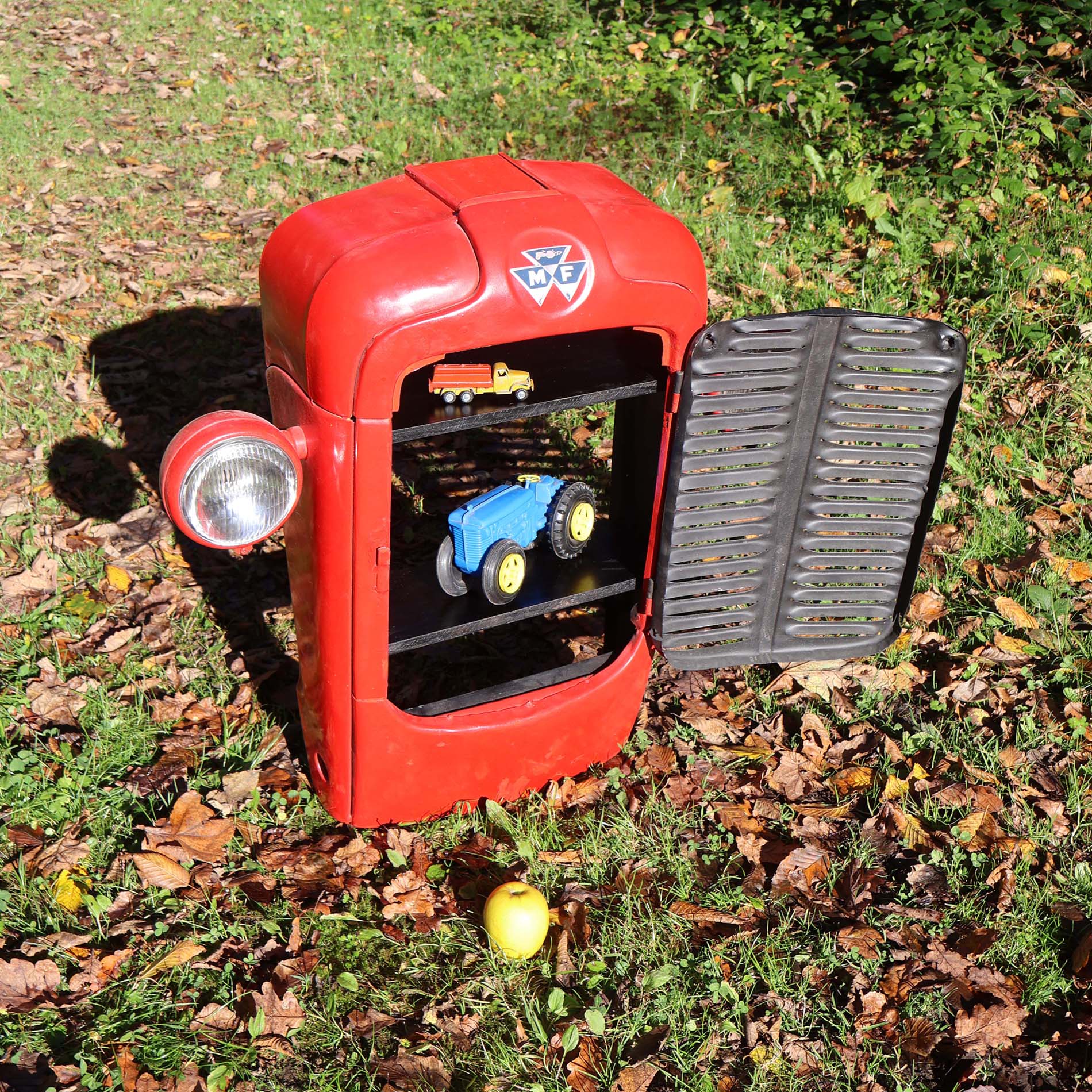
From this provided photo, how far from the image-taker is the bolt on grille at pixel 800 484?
2865mm

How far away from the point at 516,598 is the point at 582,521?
33 cm

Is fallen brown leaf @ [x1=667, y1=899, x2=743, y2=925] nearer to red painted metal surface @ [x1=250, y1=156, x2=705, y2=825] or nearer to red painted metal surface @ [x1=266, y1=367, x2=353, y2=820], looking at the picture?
red painted metal surface @ [x1=250, y1=156, x2=705, y2=825]

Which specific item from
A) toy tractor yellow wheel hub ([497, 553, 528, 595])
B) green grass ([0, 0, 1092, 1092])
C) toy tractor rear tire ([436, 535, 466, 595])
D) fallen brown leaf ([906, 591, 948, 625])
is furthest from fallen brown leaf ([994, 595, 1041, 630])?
toy tractor rear tire ([436, 535, 466, 595])

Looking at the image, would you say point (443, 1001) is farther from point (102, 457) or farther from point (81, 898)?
point (102, 457)

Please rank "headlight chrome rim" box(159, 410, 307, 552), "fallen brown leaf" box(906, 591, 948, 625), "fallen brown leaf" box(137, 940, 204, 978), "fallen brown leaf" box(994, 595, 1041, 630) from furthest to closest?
"fallen brown leaf" box(906, 591, 948, 625), "fallen brown leaf" box(994, 595, 1041, 630), "fallen brown leaf" box(137, 940, 204, 978), "headlight chrome rim" box(159, 410, 307, 552)

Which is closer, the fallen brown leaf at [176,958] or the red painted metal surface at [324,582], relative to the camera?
the red painted metal surface at [324,582]

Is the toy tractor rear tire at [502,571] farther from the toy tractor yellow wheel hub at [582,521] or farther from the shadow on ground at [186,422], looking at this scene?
the shadow on ground at [186,422]

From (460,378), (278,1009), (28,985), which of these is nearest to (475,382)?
(460,378)

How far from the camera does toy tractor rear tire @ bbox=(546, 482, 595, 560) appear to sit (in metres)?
3.27

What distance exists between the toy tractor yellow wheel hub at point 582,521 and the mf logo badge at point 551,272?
0.79m

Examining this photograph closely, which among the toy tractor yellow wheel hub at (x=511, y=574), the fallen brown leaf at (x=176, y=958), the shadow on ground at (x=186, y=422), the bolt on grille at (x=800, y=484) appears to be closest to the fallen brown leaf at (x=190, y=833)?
the fallen brown leaf at (x=176, y=958)

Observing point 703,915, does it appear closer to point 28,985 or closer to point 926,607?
point 926,607

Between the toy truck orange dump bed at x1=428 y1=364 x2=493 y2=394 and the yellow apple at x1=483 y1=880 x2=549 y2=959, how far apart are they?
4.32 ft

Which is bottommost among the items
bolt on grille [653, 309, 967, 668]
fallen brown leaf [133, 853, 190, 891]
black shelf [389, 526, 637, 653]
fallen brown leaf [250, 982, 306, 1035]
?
fallen brown leaf [133, 853, 190, 891]
